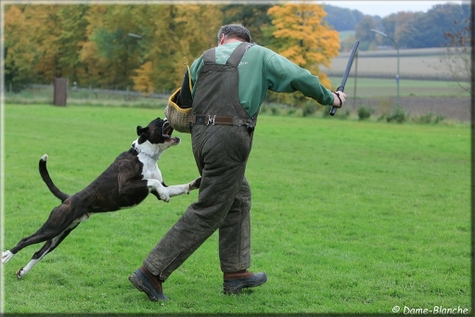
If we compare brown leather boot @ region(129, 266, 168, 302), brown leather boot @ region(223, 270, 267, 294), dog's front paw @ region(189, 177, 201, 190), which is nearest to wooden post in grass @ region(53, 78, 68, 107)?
dog's front paw @ region(189, 177, 201, 190)

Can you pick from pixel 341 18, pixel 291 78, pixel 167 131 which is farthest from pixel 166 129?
pixel 341 18

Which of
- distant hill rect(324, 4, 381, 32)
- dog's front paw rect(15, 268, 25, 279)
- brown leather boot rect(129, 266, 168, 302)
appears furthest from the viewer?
distant hill rect(324, 4, 381, 32)

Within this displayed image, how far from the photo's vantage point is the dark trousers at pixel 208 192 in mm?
5922

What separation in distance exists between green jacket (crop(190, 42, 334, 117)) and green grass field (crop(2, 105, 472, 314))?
1.81m

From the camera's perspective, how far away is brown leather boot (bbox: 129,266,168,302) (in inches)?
240

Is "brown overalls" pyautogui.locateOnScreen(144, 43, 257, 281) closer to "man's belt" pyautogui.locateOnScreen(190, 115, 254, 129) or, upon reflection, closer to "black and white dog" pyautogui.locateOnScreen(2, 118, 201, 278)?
"man's belt" pyautogui.locateOnScreen(190, 115, 254, 129)

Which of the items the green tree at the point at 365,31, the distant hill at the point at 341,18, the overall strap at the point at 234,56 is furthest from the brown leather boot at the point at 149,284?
the green tree at the point at 365,31

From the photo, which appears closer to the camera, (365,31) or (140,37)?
(140,37)

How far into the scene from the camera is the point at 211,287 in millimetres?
6641

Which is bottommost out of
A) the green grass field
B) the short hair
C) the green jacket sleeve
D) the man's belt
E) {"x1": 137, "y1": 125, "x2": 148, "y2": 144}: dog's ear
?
the green grass field

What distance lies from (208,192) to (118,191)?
0.90 meters

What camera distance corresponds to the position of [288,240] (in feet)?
28.4

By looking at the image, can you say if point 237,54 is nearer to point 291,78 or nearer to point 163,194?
point 291,78

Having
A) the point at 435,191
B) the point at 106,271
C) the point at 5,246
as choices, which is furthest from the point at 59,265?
the point at 435,191
